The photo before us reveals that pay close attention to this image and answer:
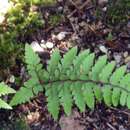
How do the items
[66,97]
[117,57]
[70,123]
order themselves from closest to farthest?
[66,97], [70,123], [117,57]

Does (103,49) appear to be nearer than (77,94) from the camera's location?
No

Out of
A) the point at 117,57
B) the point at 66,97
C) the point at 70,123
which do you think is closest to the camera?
the point at 66,97

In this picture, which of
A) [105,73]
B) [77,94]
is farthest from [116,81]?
[77,94]

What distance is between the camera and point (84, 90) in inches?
101

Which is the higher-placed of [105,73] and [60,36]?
[60,36]

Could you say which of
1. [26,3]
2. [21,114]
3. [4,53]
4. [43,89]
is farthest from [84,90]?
[26,3]

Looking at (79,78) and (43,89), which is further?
(43,89)

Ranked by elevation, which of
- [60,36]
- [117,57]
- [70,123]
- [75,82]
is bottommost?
[70,123]

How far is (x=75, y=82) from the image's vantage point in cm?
263

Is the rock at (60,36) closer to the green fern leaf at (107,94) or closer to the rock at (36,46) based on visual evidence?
the rock at (36,46)

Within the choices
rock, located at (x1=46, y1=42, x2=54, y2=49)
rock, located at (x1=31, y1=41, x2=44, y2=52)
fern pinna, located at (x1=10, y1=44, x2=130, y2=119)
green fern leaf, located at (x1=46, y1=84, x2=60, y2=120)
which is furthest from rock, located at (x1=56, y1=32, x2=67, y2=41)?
green fern leaf, located at (x1=46, y1=84, x2=60, y2=120)

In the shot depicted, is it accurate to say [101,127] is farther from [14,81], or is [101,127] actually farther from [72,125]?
[14,81]

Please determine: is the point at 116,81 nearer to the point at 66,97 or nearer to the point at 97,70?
the point at 97,70

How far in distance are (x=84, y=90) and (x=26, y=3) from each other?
1032mm
